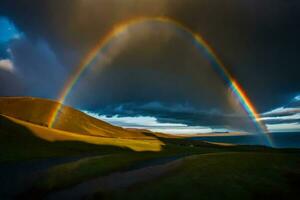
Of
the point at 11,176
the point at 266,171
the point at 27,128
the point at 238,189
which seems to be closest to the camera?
the point at 238,189

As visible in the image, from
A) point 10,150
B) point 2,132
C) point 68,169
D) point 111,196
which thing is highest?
point 2,132

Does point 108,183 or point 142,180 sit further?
point 142,180

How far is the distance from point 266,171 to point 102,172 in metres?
21.2

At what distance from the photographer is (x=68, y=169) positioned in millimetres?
32344

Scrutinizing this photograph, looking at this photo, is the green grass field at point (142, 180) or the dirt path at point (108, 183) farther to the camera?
the dirt path at point (108, 183)

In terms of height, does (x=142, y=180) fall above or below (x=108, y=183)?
above

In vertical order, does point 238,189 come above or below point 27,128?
below

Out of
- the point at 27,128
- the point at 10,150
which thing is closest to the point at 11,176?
the point at 10,150

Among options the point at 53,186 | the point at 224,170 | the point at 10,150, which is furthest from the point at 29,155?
the point at 224,170

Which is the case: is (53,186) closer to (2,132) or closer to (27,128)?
(2,132)

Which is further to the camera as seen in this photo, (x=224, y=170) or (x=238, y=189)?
(x=224, y=170)

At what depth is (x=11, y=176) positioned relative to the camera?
29.0 metres

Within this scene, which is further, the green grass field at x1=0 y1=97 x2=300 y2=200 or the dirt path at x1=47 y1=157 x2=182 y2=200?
the dirt path at x1=47 y1=157 x2=182 y2=200

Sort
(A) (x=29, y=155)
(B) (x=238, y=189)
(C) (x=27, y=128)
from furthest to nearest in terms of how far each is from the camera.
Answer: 1. (C) (x=27, y=128)
2. (A) (x=29, y=155)
3. (B) (x=238, y=189)
